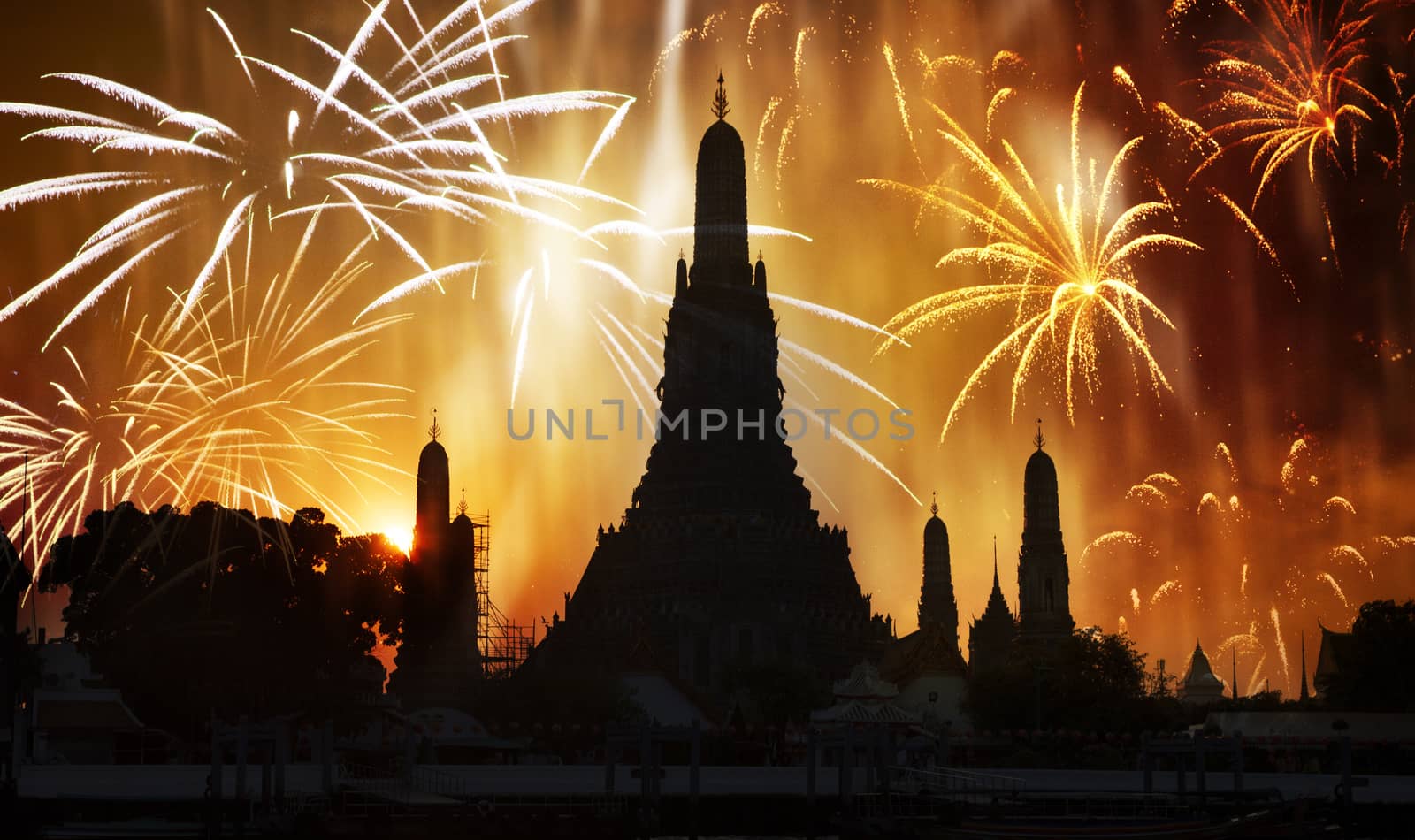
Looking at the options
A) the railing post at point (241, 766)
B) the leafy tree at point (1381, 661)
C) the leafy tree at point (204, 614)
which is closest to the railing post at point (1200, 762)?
the railing post at point (241, 766)

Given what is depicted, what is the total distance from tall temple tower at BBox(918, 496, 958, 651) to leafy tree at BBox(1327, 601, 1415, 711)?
4470 centimetres

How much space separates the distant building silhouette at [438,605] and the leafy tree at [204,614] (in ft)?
40.2

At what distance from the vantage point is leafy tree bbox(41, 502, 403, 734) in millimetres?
84562

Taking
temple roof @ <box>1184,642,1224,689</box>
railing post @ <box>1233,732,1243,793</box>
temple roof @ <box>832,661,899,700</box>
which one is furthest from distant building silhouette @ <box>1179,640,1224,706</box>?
railing post @ <box>1233,732,1243,793</box>

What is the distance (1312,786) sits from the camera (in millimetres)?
64812

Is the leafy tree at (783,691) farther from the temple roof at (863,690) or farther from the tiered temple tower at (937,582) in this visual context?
the tiered temple tower at (937,582)

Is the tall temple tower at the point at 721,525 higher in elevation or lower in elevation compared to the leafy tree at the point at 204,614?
higher

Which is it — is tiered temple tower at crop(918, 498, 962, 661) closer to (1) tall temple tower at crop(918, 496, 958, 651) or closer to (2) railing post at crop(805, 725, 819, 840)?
(1) tall temple tower at crop(918, 496, 958, 651)

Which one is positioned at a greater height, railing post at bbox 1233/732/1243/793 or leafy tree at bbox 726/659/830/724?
leafy tree at bbox 726/659/830/724

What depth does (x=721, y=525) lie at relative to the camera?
132125 mm

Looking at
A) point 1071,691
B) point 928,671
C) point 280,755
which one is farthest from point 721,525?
point 280,755

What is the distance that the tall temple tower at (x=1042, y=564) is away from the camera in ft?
450

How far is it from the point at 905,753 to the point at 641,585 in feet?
193

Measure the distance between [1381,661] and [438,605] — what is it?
48381 millimetres
